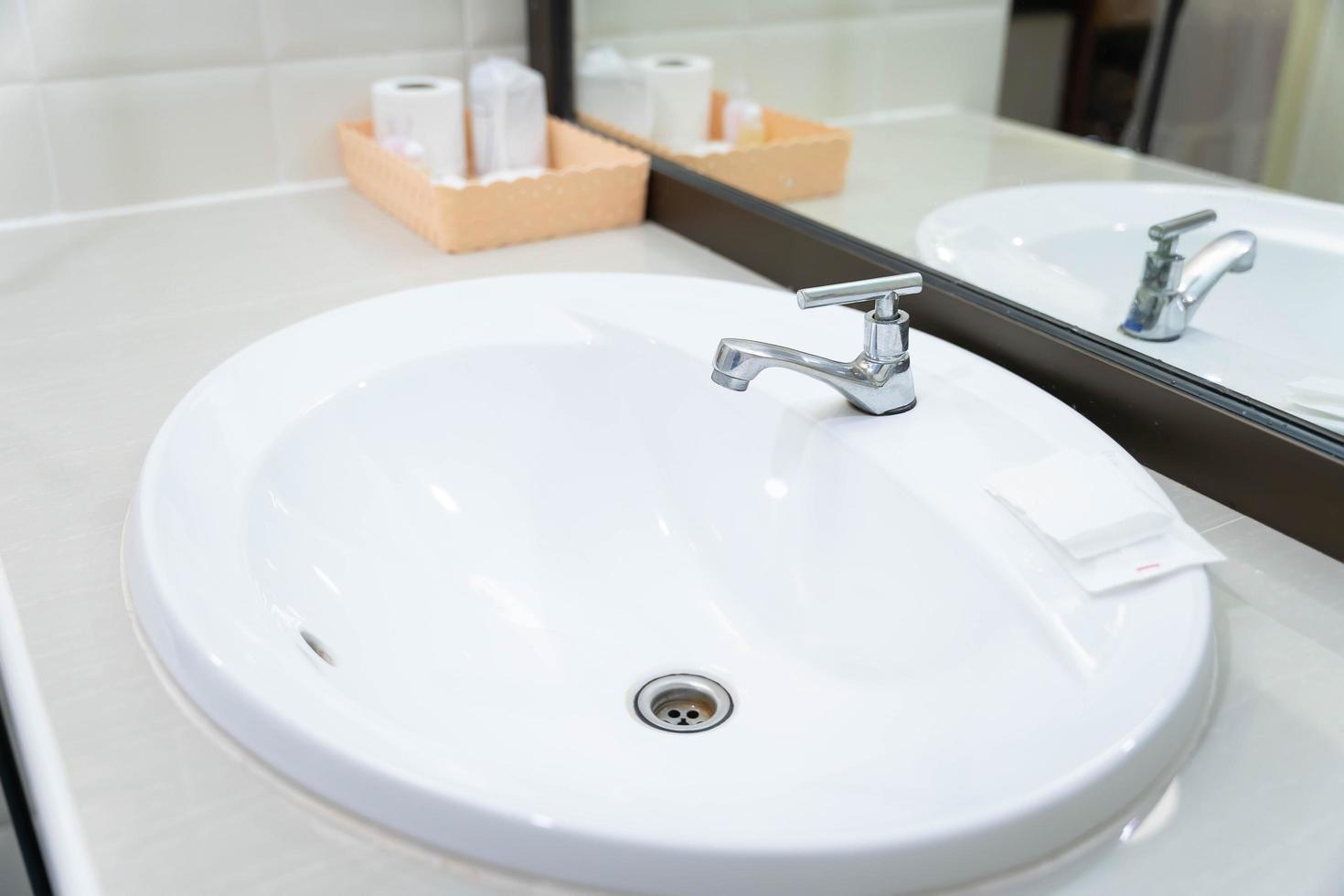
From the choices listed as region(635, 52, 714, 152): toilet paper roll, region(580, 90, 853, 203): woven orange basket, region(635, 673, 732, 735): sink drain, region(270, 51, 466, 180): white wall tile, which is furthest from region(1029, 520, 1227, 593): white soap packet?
region(270, 51, 466, 180): white wall tile

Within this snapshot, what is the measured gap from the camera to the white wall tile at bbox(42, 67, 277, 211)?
1377mm

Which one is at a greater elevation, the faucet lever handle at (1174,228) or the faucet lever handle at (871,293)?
the faucet lever handle at (1174,228)

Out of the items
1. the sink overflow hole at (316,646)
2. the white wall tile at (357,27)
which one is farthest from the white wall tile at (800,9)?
the sink overflow hole at (316,646)

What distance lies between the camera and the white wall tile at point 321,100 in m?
1.48

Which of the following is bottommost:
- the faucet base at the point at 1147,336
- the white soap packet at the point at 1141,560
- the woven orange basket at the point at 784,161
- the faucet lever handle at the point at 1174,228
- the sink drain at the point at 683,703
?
the sink drain at the point at 683,703

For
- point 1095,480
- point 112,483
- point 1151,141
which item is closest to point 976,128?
point 1151,141

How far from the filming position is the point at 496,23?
1.58 m

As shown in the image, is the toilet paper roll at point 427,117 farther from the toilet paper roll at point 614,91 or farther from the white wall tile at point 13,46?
the white wall tile at point 13,46

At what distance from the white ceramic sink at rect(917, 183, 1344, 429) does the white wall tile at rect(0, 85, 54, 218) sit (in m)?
0.98

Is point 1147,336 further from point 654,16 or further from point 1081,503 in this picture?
point 654,16

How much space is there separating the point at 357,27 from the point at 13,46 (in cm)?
38

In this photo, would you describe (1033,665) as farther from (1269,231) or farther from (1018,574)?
(1269,231)

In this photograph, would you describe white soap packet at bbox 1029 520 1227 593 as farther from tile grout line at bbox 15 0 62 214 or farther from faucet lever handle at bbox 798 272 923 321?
tile grout line at bbox 15 0 62 214

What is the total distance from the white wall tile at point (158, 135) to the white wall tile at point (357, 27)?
0.06m
